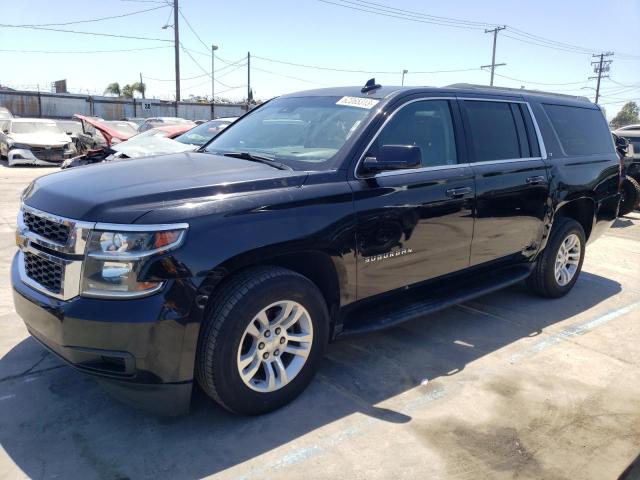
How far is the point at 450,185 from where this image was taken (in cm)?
398

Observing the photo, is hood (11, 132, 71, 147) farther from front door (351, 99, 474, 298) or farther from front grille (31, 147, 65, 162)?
front door (351, 99, 474, 298)

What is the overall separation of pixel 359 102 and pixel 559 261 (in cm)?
296

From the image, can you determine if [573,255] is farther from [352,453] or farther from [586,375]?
[352,453]

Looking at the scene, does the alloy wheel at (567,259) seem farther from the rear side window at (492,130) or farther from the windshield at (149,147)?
the windshield at (149,147)

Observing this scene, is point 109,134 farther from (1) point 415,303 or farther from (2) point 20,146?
(1) point 415,303

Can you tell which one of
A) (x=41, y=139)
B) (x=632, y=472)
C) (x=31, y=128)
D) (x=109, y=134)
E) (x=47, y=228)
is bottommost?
(x=632, y=472)

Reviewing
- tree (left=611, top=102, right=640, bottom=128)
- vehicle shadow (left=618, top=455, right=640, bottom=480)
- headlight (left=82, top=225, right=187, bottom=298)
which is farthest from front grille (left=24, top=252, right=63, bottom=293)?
tree (left=611, top=102, right=640, bottom=128)

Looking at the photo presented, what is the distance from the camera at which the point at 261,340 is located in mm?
3098

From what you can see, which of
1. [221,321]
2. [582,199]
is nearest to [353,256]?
[221,321]

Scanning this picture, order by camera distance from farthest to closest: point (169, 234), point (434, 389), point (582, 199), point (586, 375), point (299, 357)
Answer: point (582, 199) → point (586, 375) → point (434, 389) → point (299, 357) → point (169, 234)

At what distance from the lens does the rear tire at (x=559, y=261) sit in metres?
5.29

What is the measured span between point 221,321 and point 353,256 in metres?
0.98

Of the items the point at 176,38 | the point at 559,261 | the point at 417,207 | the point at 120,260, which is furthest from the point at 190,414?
the point at 176,38

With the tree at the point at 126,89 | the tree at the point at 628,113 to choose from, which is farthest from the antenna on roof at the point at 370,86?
the tree at the point at 628,113
